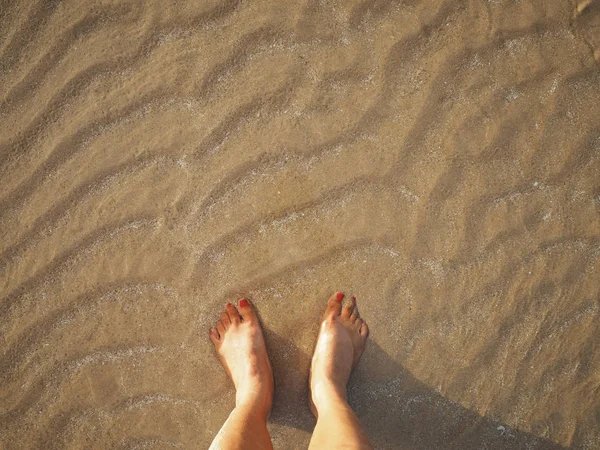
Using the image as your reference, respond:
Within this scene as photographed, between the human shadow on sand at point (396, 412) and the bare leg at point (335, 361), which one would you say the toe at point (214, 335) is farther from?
the bare leg at point (335, 361)

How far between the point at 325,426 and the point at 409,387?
42 centimetres

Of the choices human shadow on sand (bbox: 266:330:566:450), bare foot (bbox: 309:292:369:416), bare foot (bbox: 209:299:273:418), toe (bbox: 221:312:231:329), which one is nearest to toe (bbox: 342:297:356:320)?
bare foot (bbox: 309:292:369:416)

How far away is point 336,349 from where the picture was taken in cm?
174

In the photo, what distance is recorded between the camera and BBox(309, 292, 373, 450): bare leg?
1610 millimetres

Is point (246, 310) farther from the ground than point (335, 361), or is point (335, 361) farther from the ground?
point (246, 310)

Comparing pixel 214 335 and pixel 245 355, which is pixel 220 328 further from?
pixel 245 355

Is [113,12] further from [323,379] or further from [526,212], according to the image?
[526,212]

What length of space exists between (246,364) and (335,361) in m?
0.33

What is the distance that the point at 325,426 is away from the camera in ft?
5.14

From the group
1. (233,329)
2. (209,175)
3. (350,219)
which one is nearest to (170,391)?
(233,329)

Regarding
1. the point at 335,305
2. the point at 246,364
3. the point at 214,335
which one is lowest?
the point at 246,364

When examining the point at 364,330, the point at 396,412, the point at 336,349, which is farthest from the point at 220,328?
the point at 396,412

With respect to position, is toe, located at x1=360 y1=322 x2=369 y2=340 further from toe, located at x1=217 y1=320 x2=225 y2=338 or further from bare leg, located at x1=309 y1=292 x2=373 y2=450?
toe, located at x1=217 y1=320 x2=225 y2=338

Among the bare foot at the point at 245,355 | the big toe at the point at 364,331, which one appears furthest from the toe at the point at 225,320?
the big toe at the point at 364,331
